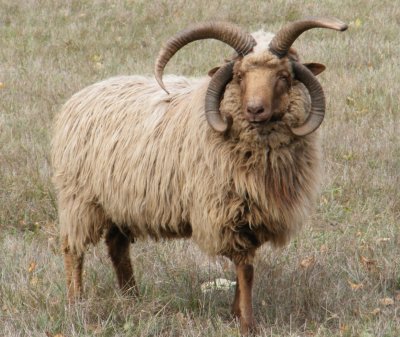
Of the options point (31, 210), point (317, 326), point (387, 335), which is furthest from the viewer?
point (31, 210)

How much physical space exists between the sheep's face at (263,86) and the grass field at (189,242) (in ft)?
4.20

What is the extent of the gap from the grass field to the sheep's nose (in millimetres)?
1295

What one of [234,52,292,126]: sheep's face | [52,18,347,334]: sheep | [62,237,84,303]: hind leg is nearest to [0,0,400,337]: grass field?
[62,237,84,303]: hind leg

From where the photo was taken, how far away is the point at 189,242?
265 inches

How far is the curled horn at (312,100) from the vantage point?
487 centimetres

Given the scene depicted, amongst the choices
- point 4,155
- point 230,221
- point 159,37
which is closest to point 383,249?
point 230,221

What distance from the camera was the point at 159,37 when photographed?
47.9 ft

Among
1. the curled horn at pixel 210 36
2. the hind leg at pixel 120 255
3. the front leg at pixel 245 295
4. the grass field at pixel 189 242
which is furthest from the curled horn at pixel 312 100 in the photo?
the hind leg at pixel 120 255

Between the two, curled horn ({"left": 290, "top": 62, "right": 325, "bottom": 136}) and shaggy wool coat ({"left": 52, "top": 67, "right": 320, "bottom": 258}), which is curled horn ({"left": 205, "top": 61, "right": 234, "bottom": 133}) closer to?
shaggy wool coat ({"left": 52, "top": 67, "right": 320, "bottom": 258})

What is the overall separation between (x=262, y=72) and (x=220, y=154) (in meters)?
0.58

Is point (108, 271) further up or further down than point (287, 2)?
further down

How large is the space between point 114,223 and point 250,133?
4.99ft

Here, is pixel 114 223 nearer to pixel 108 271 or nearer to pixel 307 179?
pixel 108 271

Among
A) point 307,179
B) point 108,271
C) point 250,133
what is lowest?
point 108,271
